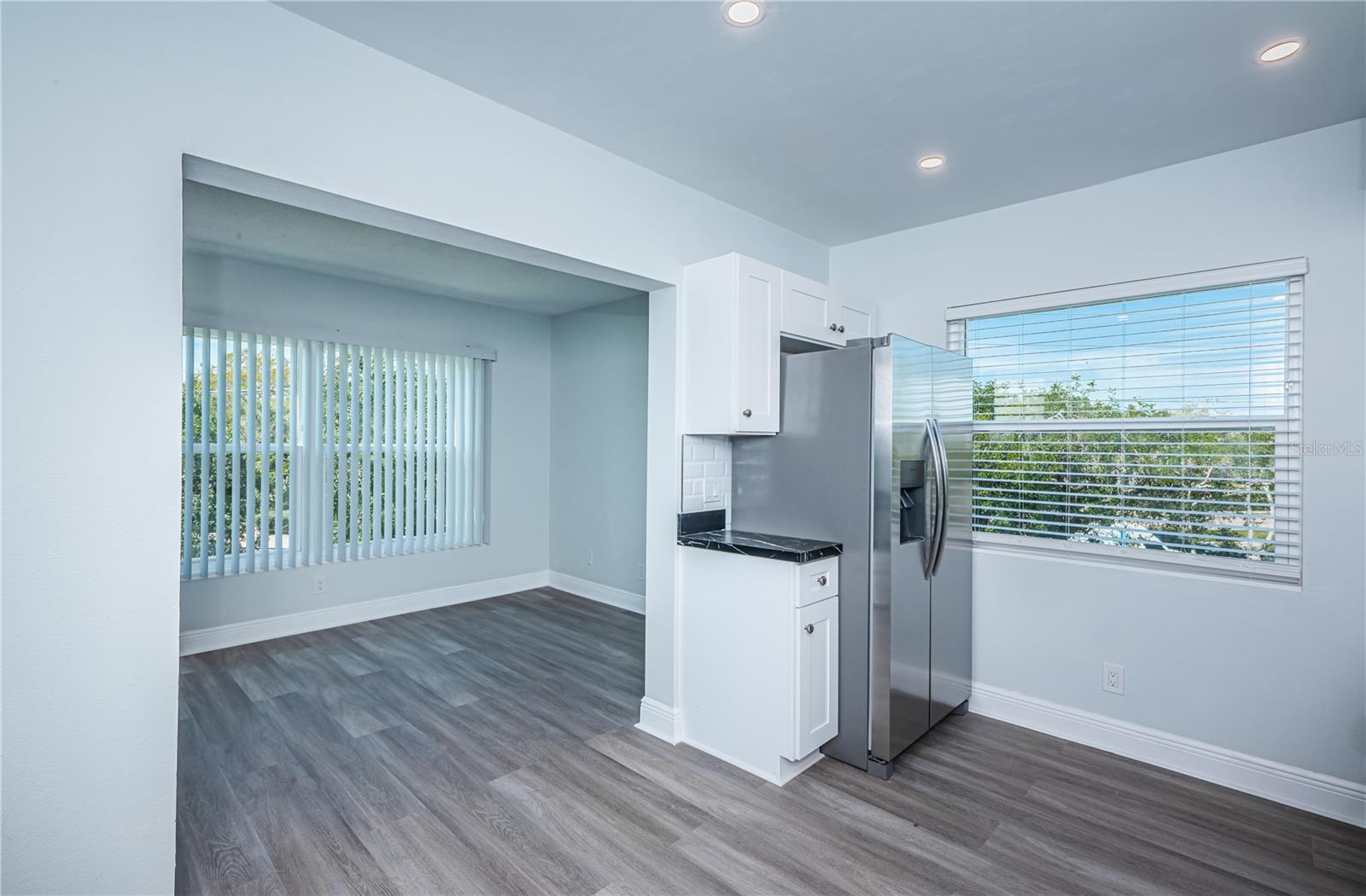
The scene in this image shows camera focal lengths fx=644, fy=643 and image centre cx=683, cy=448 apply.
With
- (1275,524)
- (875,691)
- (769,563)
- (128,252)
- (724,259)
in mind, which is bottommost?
(875,691)

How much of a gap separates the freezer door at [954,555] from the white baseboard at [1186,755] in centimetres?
25

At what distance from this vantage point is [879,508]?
267 centimetres

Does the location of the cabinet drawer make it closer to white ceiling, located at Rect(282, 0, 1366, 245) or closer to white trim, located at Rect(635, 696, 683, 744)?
white trim, located at Rect(635, 696, 683, 744)

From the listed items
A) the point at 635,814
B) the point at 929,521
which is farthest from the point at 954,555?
the point at 635,814

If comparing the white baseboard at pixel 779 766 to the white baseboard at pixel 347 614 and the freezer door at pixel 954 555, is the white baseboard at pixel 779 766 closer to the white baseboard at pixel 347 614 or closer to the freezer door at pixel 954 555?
the freezer door at pixel 954 555

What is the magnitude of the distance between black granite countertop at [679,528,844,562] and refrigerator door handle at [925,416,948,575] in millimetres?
478

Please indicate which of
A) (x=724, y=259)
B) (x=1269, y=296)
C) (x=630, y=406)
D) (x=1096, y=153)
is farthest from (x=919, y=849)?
(x=630, y=406)

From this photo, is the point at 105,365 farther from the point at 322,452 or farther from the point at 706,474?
the point at 322,452

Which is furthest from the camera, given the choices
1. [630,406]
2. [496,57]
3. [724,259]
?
[630,406]

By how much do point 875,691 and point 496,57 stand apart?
2744mm

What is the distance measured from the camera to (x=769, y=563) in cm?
262

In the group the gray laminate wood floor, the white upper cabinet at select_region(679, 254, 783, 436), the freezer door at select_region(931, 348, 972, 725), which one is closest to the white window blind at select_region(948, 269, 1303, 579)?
the freezer door at select_region(931, 348, 972, 725)

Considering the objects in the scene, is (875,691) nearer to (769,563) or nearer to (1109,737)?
(769,563)

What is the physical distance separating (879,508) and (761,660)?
31.4 inches
